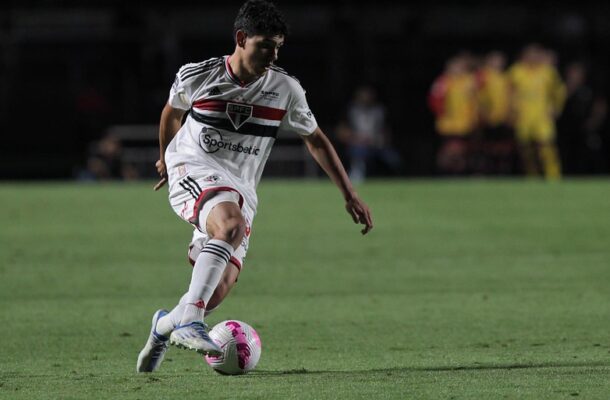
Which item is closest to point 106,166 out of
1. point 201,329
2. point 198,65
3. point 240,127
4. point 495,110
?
point 495,110

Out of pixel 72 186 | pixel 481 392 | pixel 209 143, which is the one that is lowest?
pixel 72 186

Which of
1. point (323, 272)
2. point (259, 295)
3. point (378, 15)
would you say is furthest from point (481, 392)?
point (378, 15)

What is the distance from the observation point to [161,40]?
3369cm

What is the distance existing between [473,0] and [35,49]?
36.9 feet

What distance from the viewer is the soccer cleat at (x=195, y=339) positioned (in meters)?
6.57

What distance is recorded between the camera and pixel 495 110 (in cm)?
2761

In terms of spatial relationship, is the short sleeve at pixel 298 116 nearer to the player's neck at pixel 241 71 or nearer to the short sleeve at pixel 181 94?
the player's neck at pixel 241 71

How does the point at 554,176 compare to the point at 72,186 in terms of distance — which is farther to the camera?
the point at 554,176

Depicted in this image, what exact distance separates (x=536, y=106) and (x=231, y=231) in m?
20.0

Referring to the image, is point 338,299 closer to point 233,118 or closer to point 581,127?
point 233,118

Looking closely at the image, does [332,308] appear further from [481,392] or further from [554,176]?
[554,176]

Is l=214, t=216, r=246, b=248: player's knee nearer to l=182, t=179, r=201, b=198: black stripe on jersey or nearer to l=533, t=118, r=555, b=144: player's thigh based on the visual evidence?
l=182, t=179, r=201, b=198: black stripe on jersey

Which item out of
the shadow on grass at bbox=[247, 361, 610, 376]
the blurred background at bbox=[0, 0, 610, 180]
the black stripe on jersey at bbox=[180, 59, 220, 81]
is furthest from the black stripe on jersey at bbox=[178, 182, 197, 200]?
the blurred background at bbox=[0, 0, 610, 180]

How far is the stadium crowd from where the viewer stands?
26.5 meters
